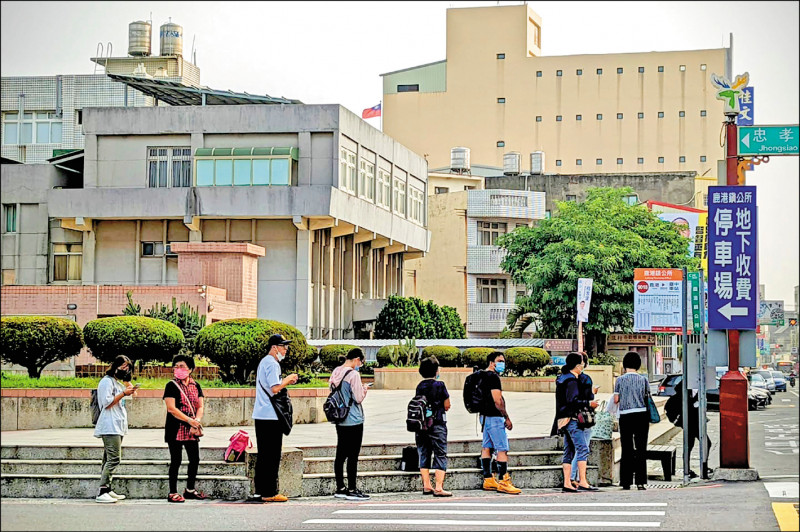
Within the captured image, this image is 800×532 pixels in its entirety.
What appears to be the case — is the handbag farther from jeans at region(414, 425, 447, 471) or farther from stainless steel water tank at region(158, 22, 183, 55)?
stainless steel water tank at region(158, 22, 183, 55)

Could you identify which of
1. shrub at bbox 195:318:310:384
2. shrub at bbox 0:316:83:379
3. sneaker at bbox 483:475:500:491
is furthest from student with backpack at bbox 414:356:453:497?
shrub at bbox 0:316:83:379

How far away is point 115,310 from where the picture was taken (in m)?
33.9

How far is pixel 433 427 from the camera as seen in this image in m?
14.8

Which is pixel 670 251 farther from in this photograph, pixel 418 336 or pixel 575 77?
pixel 575 77

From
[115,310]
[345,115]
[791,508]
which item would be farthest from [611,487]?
[345,115]

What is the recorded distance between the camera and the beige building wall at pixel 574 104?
85.7 meters

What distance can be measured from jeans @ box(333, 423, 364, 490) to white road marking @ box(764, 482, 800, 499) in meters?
4.95

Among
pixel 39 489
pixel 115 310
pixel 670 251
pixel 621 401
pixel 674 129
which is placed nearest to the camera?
pixel 39 489

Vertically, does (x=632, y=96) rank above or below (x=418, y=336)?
above

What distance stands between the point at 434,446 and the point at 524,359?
81.8 feet

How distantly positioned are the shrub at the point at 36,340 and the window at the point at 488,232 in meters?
44.7

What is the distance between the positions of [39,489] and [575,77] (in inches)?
2949

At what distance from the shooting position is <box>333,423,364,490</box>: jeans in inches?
568

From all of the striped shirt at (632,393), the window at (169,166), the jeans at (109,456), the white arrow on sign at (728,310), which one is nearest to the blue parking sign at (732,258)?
the white arrow on sign at (728,310)
